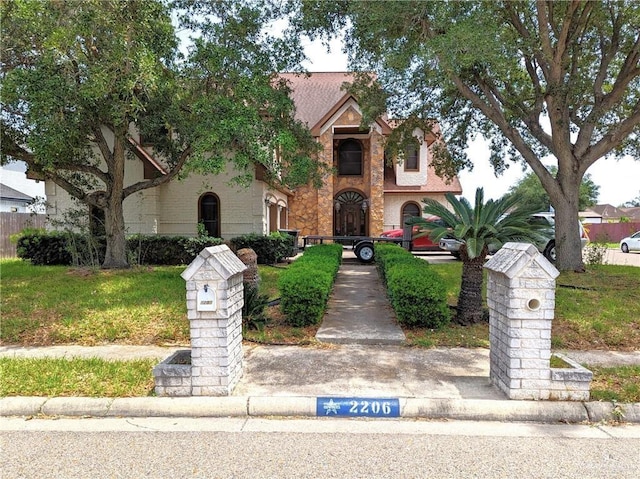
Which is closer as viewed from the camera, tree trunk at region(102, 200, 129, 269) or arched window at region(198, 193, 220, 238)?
tree trunk at region(102, 200, 129, 269)

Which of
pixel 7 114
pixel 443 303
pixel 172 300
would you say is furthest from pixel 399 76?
pixel 7 114

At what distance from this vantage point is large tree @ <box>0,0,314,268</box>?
8.19 metres

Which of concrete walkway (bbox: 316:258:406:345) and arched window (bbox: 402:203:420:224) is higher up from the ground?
arched window (bbox: 402:203:420:224)

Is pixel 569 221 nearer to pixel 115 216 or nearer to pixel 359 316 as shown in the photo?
pixel 359 316

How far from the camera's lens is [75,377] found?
15.6ft

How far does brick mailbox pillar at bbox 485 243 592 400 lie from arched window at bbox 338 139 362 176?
18.8 m

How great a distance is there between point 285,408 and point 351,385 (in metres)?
0.83

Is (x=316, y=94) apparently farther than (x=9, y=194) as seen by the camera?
No

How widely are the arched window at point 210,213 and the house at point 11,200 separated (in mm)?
16977

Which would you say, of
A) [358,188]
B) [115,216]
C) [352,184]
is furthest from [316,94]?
[115,216]

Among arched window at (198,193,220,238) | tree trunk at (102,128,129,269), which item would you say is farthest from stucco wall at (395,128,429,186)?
tree trunk at (102,128,129,269)

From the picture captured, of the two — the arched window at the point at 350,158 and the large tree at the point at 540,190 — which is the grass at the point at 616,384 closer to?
the large tree at the point at 540,190

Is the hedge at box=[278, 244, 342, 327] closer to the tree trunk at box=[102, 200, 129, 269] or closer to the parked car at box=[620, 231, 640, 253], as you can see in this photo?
the tree trunk at box=[102, 200, 129, 269]

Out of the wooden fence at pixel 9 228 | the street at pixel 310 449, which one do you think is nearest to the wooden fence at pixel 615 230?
the street at pixel 310 449
